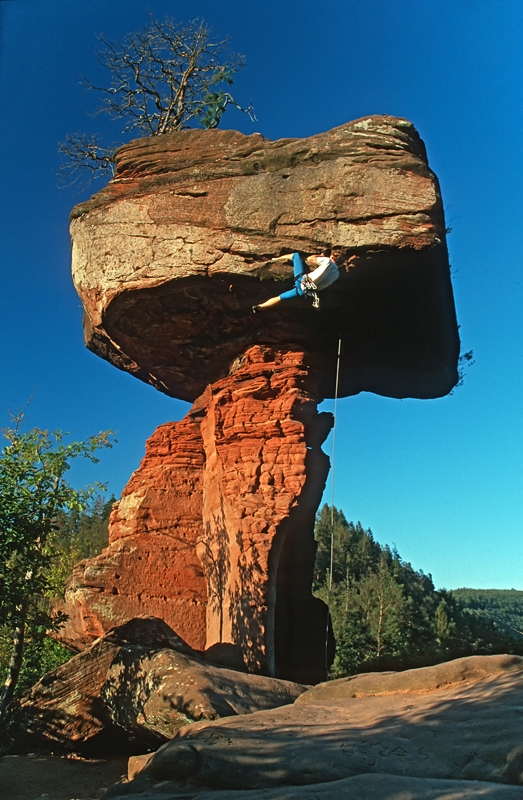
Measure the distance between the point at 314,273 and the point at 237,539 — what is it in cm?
460

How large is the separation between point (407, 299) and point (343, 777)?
25.1ft

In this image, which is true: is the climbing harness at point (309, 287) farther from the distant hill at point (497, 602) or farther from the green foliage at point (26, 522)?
the distant hill at point (497, 602)

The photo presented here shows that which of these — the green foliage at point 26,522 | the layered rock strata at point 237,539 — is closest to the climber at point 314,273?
the layered rock strata at point 237,539

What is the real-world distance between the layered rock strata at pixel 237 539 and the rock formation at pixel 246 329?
0.03 m

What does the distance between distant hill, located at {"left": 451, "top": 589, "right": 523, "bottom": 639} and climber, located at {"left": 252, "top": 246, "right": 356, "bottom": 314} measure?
66995 millimetres

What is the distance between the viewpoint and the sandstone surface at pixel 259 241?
9391 mm

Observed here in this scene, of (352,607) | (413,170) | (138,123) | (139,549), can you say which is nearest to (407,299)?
(413,170)

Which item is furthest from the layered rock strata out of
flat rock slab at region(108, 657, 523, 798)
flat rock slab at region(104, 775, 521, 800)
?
flat rock slab at region(104, 775, 521, 800)

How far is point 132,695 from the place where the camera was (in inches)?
295

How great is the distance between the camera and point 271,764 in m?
4.46

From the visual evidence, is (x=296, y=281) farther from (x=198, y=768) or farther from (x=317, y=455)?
(x=198, y=768)

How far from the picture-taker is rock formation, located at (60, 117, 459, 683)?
9477 millimetres

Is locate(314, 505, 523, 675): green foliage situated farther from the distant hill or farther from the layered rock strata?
the distant hill

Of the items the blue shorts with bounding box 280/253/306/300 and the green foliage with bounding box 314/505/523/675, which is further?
the green foliage with bounding box 314/505/523/675
